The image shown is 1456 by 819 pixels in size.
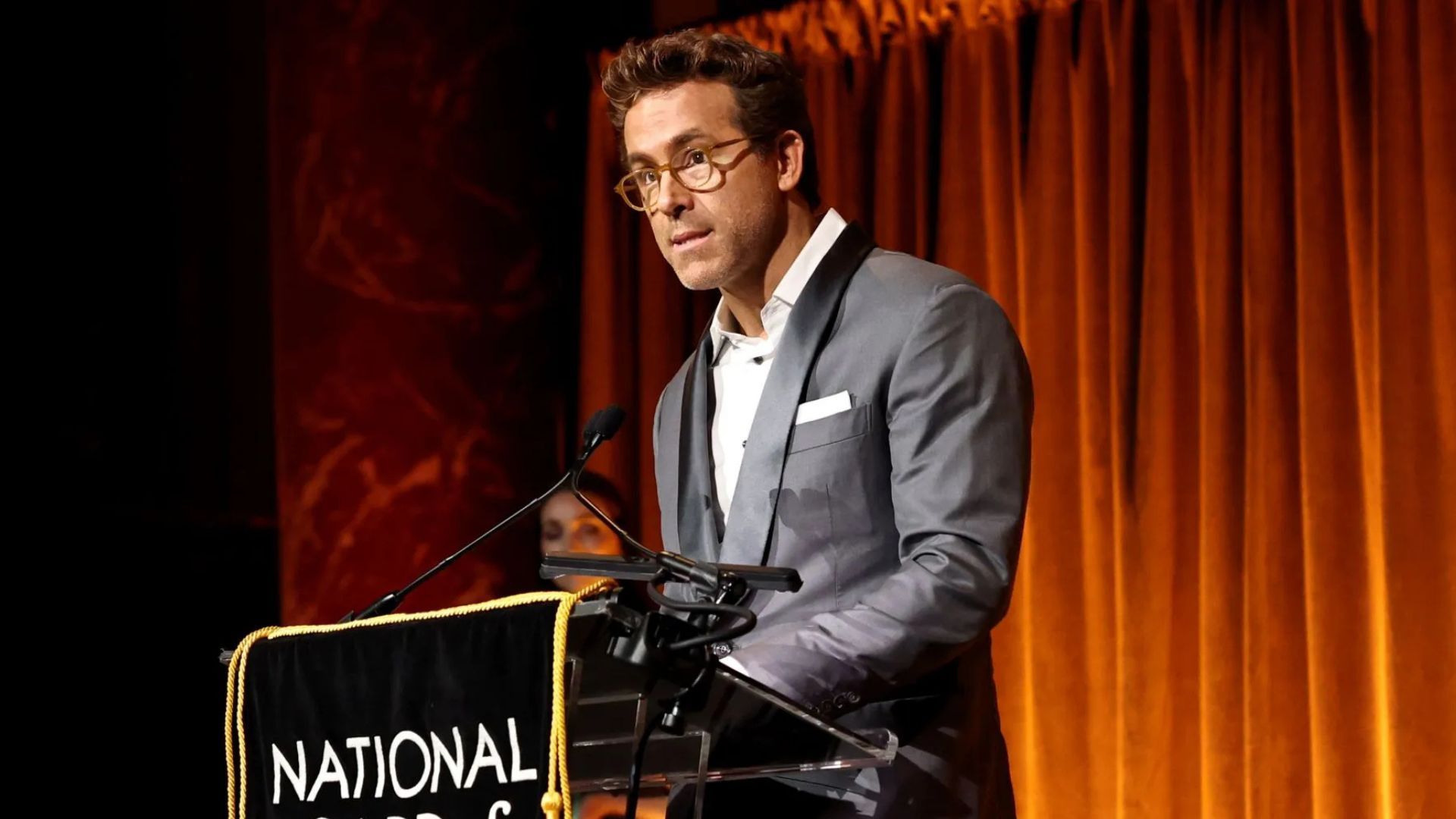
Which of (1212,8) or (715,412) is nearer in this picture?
(715,412)

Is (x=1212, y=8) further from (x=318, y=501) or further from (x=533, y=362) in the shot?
(x=318, y=501)

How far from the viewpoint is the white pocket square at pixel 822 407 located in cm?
164

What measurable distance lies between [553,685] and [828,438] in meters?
0.49

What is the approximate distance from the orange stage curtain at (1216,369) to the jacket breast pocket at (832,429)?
157 cm

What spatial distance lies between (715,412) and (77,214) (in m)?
2.55

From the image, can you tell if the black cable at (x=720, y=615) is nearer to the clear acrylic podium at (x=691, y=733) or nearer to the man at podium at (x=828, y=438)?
the clear acrylic podium at (x=691, y=733)

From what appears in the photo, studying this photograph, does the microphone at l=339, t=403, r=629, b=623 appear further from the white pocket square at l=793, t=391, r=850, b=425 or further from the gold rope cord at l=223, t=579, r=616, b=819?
the white pocket square at l=793, t=391, r=850, b=425

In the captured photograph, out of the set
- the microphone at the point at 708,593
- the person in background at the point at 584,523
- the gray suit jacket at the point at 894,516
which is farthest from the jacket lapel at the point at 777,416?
the person in background at the point at 584,523

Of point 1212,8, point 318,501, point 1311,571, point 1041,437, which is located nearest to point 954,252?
point 1041,437

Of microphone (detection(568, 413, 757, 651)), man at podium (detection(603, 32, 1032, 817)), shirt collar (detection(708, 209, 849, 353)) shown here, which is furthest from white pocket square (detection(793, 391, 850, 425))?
microphone (detection(568, 413, 757, 651))

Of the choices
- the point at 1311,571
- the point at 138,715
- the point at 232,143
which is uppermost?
the point at 232,143

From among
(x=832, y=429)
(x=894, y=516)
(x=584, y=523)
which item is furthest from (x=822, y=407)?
(x=584, y=523)

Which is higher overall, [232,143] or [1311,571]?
[232,143]

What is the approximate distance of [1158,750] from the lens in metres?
3.02
